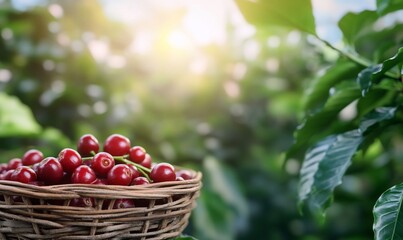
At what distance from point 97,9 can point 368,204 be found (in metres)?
1.20

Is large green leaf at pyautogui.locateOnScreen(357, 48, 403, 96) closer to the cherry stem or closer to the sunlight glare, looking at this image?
the cherry stem

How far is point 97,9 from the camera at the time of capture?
6.60 ft

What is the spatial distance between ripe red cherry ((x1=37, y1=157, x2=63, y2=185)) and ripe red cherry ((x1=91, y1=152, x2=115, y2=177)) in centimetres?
5

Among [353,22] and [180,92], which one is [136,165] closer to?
[353,22]

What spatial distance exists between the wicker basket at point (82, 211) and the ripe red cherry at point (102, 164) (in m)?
0.05

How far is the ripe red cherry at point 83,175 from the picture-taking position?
27.8 inches

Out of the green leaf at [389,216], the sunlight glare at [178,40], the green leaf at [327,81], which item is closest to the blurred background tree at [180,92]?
the sunlight glare at [178,40]

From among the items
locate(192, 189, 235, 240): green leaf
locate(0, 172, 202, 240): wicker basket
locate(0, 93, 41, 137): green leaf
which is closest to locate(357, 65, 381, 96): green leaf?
locate(0, 172, 202, 240): wicker basket

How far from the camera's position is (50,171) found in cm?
72

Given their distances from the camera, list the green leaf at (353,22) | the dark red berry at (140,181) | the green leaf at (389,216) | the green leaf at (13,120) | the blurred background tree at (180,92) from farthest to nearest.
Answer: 1. the blurred background tree at (180,92)
2. the green leaf at (13,120)
3. the green leaf at (353,22)
4. the dark red berry at (140,181)
5. the green leaf at (389,216)

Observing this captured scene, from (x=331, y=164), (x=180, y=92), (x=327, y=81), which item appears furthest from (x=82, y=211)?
(x=180, y=92)

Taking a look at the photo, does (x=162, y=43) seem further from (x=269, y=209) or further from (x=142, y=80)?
(x=269, y=209)

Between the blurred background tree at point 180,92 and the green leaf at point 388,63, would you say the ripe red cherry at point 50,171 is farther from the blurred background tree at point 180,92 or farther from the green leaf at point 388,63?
the blurred background tree at point 180,92

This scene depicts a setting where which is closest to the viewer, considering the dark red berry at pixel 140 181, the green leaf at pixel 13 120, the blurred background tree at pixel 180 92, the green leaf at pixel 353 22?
the dark red berry at pixel 140 181
